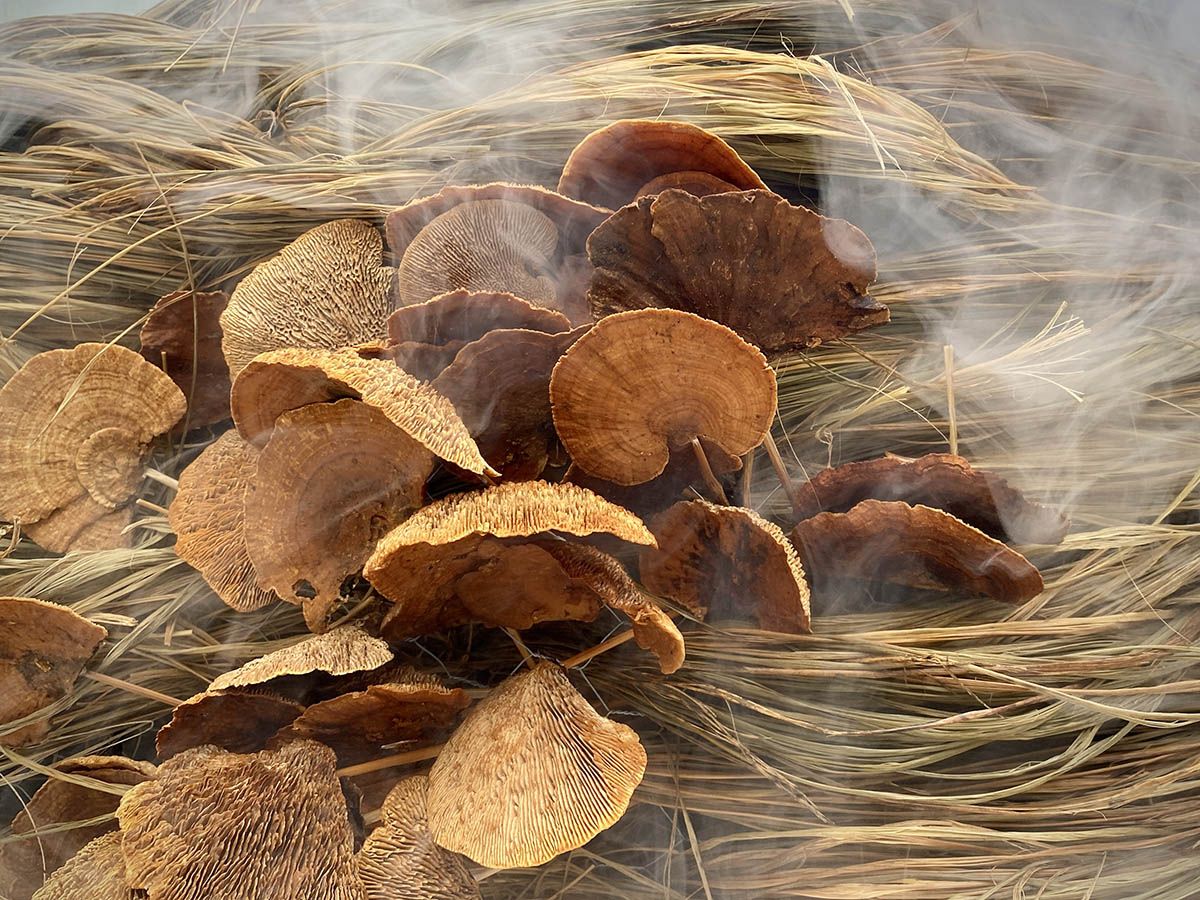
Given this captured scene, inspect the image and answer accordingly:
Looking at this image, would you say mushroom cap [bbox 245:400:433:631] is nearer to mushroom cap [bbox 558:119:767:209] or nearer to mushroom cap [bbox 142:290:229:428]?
mushroom cap [bbox 142:290:229:428]

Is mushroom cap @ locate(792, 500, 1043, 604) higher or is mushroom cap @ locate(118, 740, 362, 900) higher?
mushroom cap @ locate(792, 500, 1043, 604)

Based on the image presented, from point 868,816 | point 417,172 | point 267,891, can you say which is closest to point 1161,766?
point 868,816

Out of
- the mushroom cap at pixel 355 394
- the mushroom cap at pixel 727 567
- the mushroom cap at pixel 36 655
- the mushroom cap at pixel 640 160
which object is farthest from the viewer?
the mushroom cap at pixel 36 655

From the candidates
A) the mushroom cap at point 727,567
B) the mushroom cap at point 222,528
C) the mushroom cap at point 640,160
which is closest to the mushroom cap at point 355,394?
the mushroom cap at point 222,528

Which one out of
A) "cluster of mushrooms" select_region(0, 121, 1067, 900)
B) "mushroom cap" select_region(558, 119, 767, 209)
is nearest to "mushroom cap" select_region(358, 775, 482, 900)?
"cluster of mushrooms" select_region(0, 121, 1067, 900)

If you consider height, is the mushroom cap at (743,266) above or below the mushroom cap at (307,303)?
above

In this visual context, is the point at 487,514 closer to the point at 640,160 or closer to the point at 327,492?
the point at 327,492

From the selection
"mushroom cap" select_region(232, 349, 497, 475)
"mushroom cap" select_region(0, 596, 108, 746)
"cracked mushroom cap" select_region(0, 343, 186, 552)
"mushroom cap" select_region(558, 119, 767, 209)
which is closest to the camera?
"mushroom cap" select_region(232, 349, 497, 475)

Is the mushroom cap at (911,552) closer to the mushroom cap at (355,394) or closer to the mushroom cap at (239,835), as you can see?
the mushroom cap at (355,394)
